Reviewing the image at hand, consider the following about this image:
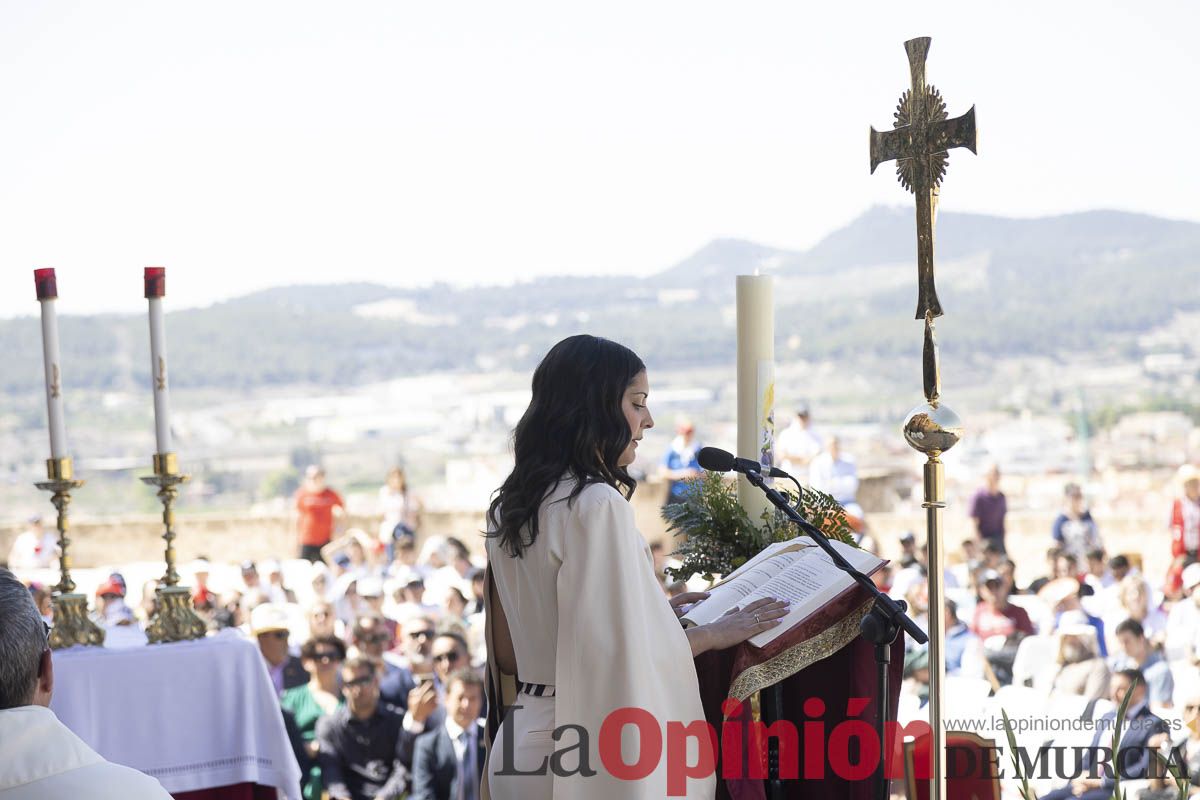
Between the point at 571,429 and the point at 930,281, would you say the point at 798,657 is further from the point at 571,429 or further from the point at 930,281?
the point at 930,281

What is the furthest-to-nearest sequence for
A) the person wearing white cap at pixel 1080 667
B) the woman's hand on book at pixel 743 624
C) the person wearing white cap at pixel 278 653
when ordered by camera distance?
the person wearing white cap at pixel 278 653 < the person wearing white cap at pixel 1080 667 < the woman's hand on book at pixel 743 624

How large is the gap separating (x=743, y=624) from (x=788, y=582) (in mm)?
134

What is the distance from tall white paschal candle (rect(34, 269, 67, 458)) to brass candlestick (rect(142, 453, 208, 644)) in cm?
26

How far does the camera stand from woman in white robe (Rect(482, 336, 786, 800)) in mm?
2441

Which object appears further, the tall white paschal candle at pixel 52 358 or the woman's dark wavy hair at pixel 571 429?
the tall white paschal candle at pixel 52 358

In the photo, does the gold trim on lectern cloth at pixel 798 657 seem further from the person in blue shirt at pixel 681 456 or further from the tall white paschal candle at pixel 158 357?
the person in blue shirt at pixel 681 456

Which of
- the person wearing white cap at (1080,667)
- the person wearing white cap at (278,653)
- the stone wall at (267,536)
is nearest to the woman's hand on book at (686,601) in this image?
the person wearing white cap at (1080,667)

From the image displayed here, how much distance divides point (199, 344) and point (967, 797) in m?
45.8

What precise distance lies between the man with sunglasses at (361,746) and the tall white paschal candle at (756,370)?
3.27m

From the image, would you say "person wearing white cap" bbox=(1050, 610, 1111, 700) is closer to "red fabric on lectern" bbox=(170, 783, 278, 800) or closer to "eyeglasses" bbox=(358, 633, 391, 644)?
"eyeglasses" bbox=(358, 633, 391, 644)

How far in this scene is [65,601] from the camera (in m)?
3.88

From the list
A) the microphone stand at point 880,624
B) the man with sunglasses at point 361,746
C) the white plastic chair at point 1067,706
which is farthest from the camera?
the man with sunglasses at point 361,746

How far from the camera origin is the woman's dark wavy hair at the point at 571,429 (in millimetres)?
2521

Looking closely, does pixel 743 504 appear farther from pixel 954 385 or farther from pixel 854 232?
pixel 854 232
